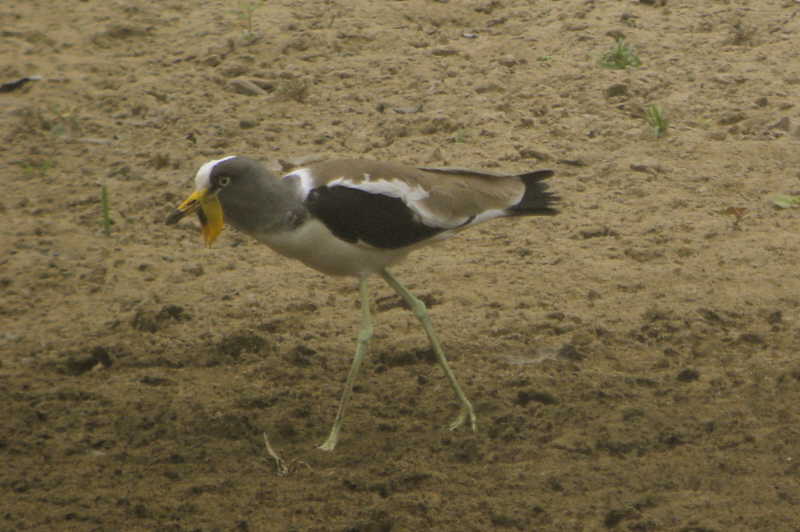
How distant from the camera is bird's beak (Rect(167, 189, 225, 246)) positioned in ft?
12.8

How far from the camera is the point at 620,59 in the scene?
6.80m

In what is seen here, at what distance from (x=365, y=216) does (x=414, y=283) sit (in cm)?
123

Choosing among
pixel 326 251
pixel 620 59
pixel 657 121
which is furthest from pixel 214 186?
pixel 620 59

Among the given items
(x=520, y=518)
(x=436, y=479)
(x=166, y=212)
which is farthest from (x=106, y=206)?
(x=520, y=518)

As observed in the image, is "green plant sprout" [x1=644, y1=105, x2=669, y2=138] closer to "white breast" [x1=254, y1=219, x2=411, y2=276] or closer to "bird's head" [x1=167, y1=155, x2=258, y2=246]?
"white breast" [x1=254, y1=219, x2=411, y2=276]

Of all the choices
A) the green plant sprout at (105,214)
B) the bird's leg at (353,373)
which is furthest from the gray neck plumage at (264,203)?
the green plant sprout at (105,214)

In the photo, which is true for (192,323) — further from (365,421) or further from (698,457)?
(698,457)

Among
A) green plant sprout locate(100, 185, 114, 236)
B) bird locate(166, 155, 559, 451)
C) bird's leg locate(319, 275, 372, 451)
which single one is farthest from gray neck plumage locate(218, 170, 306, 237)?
green plant sprout locate(100, 185, 114, 236)

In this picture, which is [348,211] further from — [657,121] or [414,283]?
[657,121]

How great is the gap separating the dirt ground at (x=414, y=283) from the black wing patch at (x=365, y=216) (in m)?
0.67

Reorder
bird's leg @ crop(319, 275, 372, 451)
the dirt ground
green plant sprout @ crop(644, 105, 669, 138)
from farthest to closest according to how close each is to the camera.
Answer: green plant sprout @ crop(644, 105, 669, 138)
bird's leg @ crop(319, 275, 372, 451)
the dirt ground

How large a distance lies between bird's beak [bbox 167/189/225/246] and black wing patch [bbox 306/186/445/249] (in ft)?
1.02

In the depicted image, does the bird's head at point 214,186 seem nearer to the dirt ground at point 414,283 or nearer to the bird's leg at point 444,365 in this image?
the bird's leg at point 444,365

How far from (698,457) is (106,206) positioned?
3015mm
